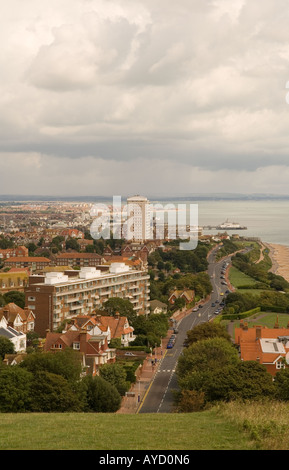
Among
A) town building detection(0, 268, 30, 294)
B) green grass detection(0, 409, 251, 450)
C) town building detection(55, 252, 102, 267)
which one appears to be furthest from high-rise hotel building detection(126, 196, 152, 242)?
green grass detection(0, 409, 251, 450)

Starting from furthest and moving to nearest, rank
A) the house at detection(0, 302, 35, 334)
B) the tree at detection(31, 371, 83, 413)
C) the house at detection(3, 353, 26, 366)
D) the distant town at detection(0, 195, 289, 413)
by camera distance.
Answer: the house at detection(0, 302, 35, 334) → the house at detection(3, 353, 26, 366) → the distant town at detection(0, 195, 289, 413) → the tree at detection(31, 371, 83, 413)

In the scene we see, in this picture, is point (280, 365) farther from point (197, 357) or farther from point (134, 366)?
point (134, 366)

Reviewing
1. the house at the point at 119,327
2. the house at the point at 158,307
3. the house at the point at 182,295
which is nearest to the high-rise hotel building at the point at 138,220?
the house at the point at 182,295

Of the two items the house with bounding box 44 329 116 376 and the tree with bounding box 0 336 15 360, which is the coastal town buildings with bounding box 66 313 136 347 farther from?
the tree with bounding box 0 336 15 360

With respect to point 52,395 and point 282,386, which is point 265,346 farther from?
point 52,395

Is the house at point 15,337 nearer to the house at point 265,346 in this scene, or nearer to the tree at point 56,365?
the tree at point 56,365
